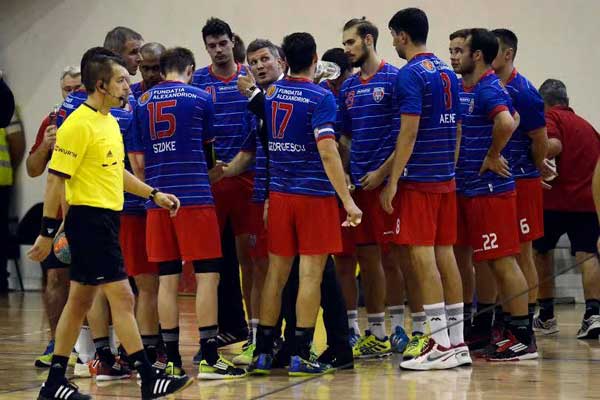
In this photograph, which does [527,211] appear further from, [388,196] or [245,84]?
[245,84]

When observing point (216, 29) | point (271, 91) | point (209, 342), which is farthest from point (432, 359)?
point (216, 29)

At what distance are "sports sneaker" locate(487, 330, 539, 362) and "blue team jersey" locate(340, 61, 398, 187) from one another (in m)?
1.40

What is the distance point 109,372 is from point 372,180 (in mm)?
1996

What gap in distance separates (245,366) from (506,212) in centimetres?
195

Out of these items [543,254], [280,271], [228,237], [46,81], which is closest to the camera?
[280,271]

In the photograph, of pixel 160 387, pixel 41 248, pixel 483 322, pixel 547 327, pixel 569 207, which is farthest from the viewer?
pixel 569 207

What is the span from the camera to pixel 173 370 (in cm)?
633

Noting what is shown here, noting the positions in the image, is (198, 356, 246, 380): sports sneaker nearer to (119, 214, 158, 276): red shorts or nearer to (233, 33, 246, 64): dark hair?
(119, 214, 158, 276): red shorts

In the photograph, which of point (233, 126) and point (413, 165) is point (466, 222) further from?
point (233, 126)

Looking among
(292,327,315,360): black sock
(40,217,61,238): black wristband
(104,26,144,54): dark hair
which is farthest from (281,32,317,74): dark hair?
(40,217,61,238): black wristband

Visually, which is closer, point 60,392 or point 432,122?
point 60,392

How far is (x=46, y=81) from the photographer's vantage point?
1327 cm

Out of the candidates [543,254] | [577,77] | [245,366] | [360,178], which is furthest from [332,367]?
[577,77]

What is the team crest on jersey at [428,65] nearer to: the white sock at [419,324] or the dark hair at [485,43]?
the dark hair at [485,43]
